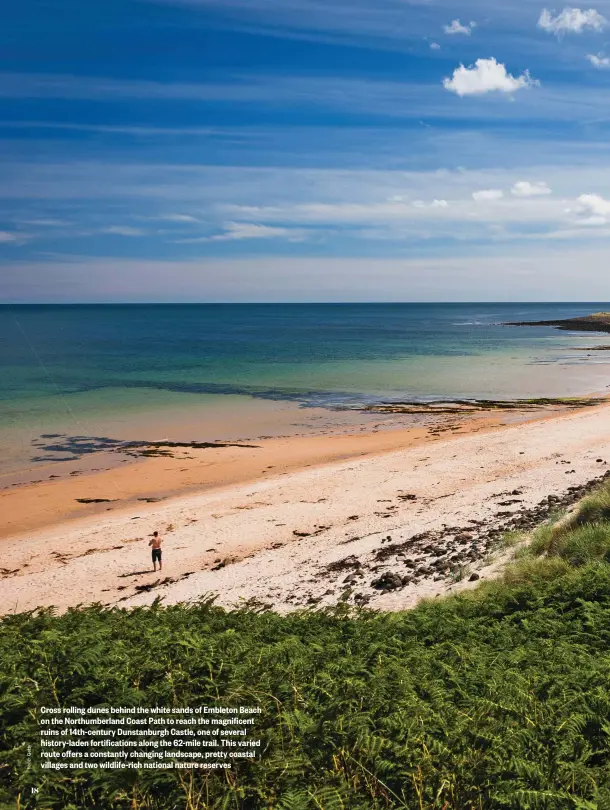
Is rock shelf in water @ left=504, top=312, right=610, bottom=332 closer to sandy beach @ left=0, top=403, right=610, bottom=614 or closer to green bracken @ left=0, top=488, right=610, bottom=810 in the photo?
sandy beach @ left=0, top=403, right=610, bottom=614

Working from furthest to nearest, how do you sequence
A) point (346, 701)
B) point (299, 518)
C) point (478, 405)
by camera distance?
point (478, 405)
point (299, 518)
point (346, 701)

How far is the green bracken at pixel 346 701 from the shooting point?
385 centimetres

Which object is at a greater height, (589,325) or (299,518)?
(589,325)

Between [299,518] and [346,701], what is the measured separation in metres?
14.2

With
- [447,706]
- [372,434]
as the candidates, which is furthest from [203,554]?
[372,434]

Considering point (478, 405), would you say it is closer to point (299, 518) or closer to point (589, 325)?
point (299, 518)

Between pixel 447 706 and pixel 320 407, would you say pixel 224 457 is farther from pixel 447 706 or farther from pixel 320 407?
pixel 447 706

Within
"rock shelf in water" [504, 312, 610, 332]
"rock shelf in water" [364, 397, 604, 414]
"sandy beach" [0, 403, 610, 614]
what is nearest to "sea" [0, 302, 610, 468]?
"rock shelf in water" [364, 397, 604, 414]

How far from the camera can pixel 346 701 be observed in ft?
15.1

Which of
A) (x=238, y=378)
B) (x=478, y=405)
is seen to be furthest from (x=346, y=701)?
(x=238, y=378)

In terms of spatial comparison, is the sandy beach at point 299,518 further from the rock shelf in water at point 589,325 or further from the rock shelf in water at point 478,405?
the rock shelf in water at point 589,325

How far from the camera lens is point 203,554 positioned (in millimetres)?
16156

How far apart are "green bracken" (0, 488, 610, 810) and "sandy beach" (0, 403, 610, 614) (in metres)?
4.72

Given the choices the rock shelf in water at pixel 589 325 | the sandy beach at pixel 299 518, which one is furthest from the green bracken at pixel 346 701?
the rock shelf in water at pixel 589 325
